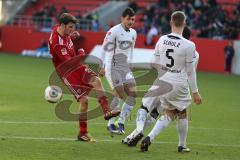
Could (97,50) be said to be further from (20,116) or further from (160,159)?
(160,159)

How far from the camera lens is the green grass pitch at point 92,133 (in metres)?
11.3

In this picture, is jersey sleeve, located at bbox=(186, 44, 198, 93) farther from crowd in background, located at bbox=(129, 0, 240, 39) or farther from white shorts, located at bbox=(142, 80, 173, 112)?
crowd in background, located at bbox=(129, 0, 240, 39)

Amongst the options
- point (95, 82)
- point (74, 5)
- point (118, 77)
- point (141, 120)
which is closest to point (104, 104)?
point (95, 82)

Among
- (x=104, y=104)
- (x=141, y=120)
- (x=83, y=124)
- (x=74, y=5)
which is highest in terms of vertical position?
(x=74, y=5)

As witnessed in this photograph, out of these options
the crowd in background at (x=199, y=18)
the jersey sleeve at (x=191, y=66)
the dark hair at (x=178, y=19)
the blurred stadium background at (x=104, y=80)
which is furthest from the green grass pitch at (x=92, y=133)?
the crowd in background at (x=199, y=18)

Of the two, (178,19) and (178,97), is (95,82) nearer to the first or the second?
(178,97)

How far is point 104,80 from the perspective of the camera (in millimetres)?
28219

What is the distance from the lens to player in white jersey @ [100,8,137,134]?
14.2 meters

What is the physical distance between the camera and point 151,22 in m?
42.2

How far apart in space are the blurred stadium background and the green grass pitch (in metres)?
0.02

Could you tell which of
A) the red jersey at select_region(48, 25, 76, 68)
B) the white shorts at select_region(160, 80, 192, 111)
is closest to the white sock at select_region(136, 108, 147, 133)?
the white shorts at select_region(160, 80, 192, 111)

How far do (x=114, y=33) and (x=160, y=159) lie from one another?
3.88 metres

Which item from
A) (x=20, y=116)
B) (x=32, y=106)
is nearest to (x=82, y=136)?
(x=20, y=116)

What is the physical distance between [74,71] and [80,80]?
19 cm
